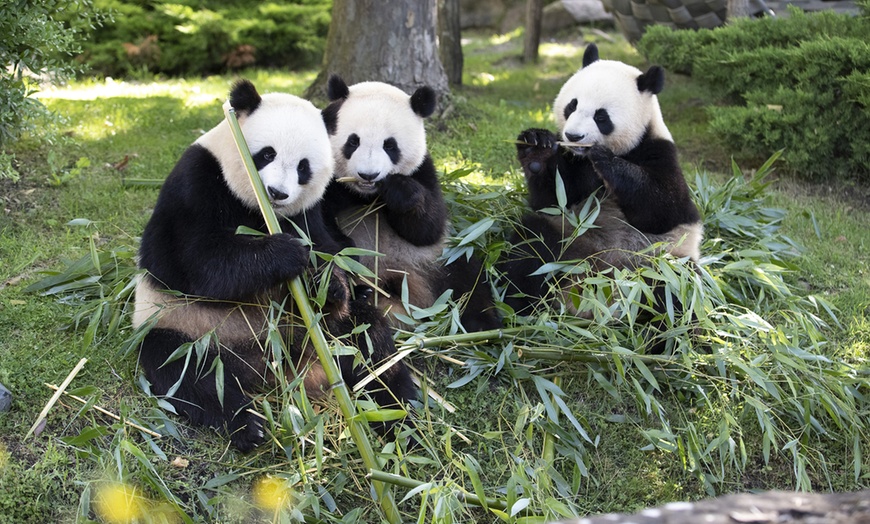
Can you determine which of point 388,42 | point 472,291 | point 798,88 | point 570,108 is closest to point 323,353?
point 472,291

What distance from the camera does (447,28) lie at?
9.09 m

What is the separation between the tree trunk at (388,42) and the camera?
22.1 feet

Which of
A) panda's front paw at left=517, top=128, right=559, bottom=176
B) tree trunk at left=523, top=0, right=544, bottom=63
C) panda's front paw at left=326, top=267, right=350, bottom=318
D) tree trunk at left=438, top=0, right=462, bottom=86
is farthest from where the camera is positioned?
tree trunk at left=523, top=0, right=544, bottom=63

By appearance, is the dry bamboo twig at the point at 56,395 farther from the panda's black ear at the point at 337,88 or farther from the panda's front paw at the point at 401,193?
the panda's black ear at the point at 337,88

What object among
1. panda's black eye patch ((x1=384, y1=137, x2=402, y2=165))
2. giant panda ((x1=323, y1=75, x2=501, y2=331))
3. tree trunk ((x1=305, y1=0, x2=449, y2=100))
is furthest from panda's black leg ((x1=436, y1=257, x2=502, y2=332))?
tree trunk ((x1=305, y1=0, x2=449, y2=100))

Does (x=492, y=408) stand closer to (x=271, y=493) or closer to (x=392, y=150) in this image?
(x=271, y=493)

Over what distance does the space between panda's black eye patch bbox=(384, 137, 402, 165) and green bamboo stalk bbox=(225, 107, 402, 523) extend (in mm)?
835

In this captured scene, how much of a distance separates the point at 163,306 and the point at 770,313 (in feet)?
11.1

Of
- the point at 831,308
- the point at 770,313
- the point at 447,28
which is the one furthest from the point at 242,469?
the point at 447,28

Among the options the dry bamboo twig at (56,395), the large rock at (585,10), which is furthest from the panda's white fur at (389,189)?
the large rock at (585,10)

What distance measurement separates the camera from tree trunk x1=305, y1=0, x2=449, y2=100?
675 centimetres

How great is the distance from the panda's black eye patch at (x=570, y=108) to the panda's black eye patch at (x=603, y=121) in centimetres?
15

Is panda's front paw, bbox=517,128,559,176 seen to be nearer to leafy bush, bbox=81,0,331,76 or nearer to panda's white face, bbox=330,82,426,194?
panda's white face, bbox=330,82,426,194

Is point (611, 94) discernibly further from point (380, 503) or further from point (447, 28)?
point (447, 28)
